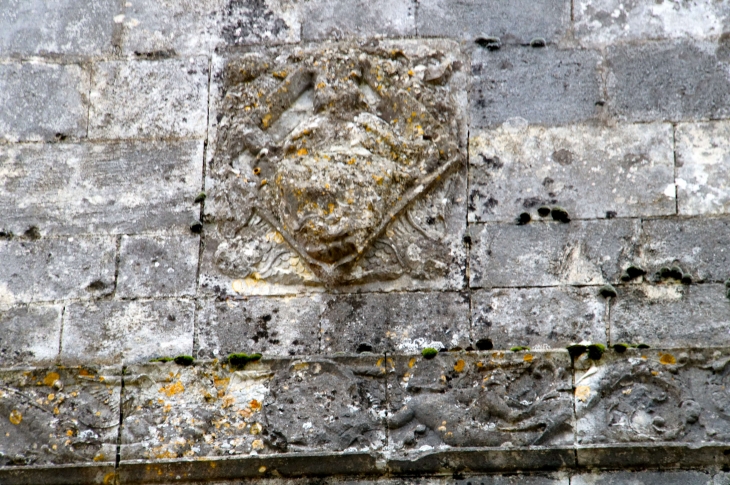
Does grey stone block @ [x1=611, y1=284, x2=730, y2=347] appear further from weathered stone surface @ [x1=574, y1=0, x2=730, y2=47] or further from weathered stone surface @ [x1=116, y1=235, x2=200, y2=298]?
weathered stone surface @ [x1=116, y1=235, x2=200, y2=298]

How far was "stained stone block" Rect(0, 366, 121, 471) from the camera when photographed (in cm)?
626

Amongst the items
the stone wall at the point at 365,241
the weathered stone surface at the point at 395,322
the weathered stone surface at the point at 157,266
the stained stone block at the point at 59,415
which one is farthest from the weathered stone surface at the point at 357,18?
the stained stone block at the point at 59,415

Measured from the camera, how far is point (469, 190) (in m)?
7.20

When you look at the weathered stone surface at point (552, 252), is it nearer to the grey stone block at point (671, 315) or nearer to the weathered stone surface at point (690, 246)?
the weathered stone surface at point (690, 246)

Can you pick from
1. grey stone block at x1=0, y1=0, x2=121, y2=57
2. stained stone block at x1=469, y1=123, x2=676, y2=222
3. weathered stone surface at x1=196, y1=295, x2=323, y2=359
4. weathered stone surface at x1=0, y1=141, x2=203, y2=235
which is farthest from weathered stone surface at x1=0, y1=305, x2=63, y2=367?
stained stone block at x1=469, y1=123, x2=676, y2=222

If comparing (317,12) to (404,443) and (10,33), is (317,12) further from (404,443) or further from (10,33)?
(404,443)

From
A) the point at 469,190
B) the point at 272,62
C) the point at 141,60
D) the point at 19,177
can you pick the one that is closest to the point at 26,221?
the point at 19,177

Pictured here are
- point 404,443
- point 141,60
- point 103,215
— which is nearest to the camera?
point 404,443

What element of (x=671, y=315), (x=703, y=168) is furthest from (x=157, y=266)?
(x=703, y=168)

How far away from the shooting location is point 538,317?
267 inches

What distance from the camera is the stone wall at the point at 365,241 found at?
241 inches

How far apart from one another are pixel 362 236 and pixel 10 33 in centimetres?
290

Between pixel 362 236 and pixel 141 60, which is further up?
pixel 141 60

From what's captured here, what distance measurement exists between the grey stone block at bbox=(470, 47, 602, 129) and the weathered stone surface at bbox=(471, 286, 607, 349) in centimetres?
113
